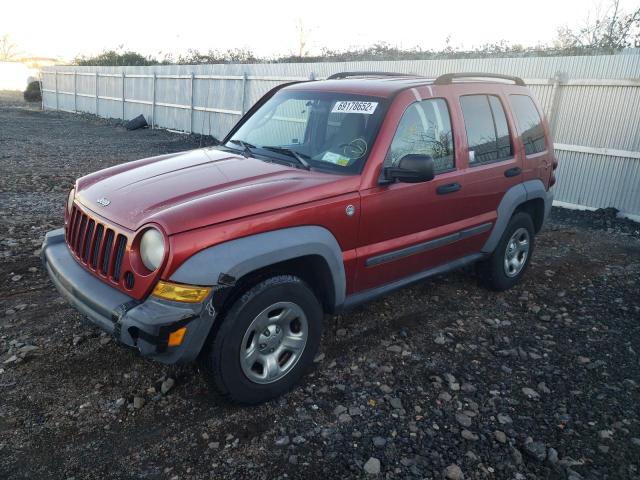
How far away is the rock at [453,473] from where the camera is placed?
8.80ft

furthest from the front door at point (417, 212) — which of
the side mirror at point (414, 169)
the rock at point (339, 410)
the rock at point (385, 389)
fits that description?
the rock at point (339, 410)

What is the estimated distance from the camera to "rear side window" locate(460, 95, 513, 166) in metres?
4.23

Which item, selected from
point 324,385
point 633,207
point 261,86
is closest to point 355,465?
point 324,385

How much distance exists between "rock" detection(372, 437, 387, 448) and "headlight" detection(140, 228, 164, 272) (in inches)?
62.0

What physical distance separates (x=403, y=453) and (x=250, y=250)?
1.42 m

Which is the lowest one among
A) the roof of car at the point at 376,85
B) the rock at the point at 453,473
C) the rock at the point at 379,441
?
the rock at the point at 379,441

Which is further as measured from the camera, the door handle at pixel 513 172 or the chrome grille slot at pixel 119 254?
the door handle at pixel 513 172

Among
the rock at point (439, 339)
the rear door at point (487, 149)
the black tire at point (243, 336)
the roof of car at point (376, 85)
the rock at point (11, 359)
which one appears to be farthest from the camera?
the rear door at point (487, 149)

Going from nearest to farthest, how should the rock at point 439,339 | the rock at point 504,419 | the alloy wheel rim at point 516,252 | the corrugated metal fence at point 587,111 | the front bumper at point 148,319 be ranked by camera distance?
1. the front bumper at point 148,319
2. the rock at point 504,419
3. the rock at point 439,339
4. the alloy wheel rim at point 516,252
5. the corrugated metal fence at point 587,111

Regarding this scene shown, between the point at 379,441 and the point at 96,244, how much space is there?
205 centimetres

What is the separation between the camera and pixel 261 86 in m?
14.8

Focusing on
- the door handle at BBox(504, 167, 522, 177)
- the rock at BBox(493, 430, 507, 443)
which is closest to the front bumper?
the rock at BBox(493, 430, 507, 443)

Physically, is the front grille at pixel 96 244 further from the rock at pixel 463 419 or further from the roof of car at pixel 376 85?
the rock at pixel 463 419

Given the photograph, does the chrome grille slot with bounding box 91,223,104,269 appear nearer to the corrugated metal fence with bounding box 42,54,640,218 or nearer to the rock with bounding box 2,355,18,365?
the rock with bounding box 2,355,18,365
